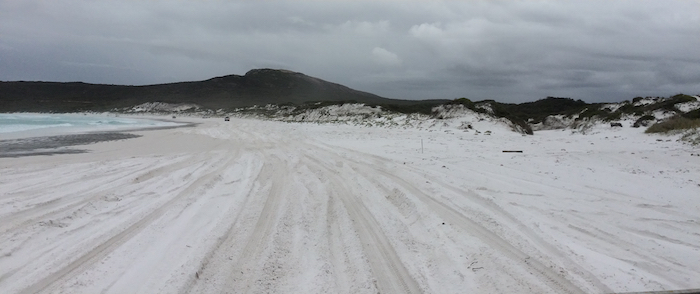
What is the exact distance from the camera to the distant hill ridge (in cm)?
10269

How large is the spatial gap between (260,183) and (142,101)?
111864 millimetres

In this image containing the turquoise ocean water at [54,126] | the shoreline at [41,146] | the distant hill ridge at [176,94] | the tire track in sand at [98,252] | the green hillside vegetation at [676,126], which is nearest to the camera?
the tire track in sand at [98,252]

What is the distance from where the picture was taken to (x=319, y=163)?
942 centimetres

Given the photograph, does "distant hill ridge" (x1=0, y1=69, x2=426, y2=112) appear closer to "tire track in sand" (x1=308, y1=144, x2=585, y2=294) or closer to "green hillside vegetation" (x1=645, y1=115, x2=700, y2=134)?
"green hillside vegetation" (x1=645, y1=115, x2=700, y2=134)

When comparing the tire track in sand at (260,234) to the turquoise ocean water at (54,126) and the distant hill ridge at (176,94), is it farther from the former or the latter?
the distant hill ridge at (176,94)

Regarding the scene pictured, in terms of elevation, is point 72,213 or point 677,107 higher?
point 677,107

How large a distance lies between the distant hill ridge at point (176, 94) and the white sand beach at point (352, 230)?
87.1m

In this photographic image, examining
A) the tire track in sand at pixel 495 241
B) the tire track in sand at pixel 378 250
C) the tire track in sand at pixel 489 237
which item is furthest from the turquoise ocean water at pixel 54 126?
the tire track in sand at pixel 495 241

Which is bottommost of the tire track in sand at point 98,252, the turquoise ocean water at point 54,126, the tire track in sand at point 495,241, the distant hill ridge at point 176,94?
the turquoise ocean water at point 54,126

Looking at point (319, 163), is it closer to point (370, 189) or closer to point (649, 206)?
point (370, 189)

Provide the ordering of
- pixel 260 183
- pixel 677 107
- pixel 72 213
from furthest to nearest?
pixel 677 107 → pixel 260 183 → pixel 72 213

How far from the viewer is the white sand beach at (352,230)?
3.19 metres

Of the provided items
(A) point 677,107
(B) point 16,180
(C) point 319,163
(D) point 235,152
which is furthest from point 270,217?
(A) point 677,107

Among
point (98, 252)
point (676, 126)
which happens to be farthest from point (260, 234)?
point (676, 126)
